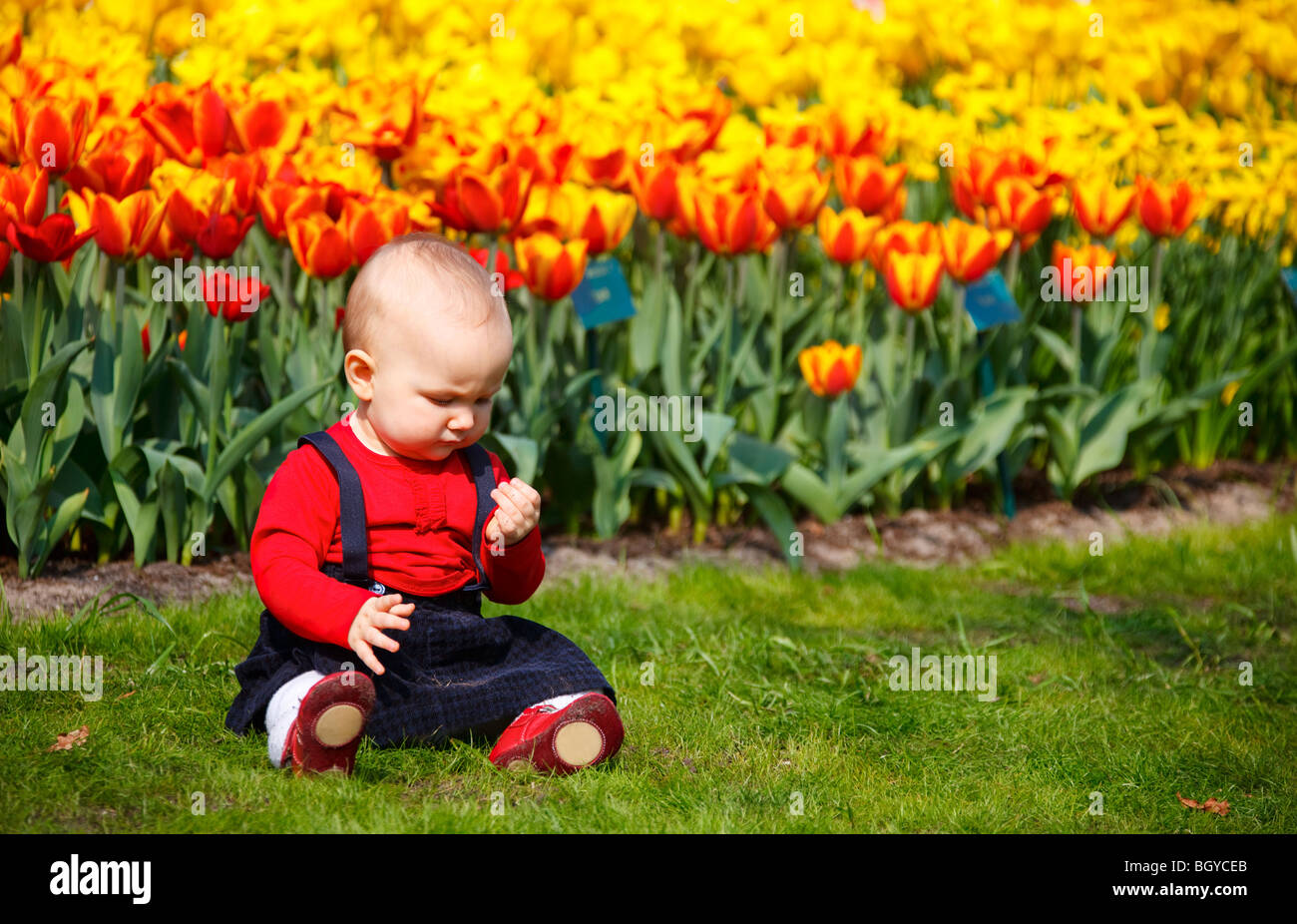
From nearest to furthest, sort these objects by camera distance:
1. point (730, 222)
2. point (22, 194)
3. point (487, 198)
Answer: point (22, 194), point (487, 198), point (730, 222)

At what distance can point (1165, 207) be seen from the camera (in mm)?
4680

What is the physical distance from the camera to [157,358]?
11.6 feet

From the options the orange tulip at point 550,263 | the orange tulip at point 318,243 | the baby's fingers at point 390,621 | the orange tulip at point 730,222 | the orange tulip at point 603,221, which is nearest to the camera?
the baby's fingers at point 390,621

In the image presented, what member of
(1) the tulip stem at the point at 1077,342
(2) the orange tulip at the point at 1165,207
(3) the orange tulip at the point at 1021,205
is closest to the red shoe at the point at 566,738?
(3) the orange tulip at the point at 1021,205

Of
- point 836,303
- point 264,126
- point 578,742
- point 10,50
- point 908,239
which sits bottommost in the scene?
point 578,742

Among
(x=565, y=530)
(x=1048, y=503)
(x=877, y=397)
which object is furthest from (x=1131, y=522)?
(x=565, y=530)

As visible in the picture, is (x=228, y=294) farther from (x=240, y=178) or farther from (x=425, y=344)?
(x=425, y=344)

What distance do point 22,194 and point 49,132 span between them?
19 cm

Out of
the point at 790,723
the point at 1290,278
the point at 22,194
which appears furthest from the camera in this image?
the point at 1290,278

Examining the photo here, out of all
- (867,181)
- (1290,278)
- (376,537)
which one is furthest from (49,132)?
(1290,278)

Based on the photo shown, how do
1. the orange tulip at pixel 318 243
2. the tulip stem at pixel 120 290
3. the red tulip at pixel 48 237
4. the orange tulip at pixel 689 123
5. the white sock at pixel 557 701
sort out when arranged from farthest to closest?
the orange tulip at pixel 689 123, the tulip stem at pixel 120 290, the orange tulip at pixel 318 243, the red tulip at pixel 48 237, the white sock at pixel 557 701

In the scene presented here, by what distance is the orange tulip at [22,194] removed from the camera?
314cm

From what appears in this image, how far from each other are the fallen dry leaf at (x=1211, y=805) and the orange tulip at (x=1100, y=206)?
97.0 inches

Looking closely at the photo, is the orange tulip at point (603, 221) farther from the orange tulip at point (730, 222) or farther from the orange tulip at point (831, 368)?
the orange tulip at point (831, 368)
